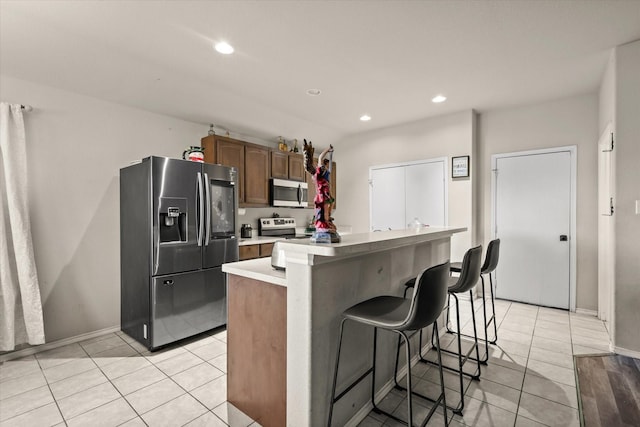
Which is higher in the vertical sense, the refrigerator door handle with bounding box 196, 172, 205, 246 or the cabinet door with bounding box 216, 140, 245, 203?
the cabinet door with bounding box 216, 140, 245, 203

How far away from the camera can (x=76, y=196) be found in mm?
3049

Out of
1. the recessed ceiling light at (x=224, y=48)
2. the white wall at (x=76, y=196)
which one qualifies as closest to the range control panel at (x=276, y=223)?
the white wall at (x=76, y=196)

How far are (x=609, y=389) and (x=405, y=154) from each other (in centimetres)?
353

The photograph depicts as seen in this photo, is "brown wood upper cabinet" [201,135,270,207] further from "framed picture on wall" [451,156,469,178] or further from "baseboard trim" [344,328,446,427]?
"baseboard trim" [344,328,446,427]

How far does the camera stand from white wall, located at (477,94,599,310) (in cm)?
360

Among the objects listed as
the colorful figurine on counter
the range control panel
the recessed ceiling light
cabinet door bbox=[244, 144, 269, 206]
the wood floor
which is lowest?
the wood floor

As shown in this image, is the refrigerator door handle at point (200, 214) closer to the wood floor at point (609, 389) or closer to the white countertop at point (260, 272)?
the white countertop at point (260, 272)

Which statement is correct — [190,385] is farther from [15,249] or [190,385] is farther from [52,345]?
[15,249]

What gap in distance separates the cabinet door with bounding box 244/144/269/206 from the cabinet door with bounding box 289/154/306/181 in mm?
499

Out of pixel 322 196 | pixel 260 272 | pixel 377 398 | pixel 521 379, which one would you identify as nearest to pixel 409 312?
pixel 322 196

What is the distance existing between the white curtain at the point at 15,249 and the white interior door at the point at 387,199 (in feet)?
14.2

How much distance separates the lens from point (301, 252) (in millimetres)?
1436

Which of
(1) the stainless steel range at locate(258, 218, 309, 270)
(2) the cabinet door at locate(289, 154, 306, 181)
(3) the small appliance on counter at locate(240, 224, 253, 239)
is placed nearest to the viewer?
(3) the small appliance on counter at locate(240, 224, 253, 239)

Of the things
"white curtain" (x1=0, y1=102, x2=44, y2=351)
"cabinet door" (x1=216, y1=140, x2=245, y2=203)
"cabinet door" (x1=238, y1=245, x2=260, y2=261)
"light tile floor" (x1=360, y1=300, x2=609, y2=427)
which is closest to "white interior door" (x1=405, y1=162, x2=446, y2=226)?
"light tile floor" (x1=360, y1=300, x2=609, y2=427)
